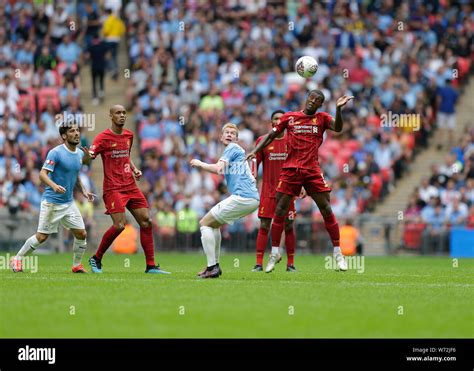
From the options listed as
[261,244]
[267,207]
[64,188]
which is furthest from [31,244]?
[267,207]

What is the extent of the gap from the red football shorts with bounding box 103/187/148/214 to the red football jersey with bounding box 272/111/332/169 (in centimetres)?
229

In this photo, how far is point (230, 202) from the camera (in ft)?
54.7

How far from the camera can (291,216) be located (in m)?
19.5

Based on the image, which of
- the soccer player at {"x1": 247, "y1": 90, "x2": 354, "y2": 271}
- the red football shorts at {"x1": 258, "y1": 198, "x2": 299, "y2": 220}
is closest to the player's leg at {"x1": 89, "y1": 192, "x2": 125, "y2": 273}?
the soccer player at {"x1": 247, "y1": 90, "x2": 354, "y2": 271}

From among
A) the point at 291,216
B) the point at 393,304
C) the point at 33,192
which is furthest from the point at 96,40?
the point at 393,304

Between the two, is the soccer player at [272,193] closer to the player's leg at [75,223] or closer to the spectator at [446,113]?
the player's leg at [75,223]

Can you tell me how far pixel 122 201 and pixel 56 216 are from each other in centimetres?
107

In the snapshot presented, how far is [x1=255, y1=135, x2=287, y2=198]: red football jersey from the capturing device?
63.8 feet

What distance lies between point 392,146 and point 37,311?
20958 mm

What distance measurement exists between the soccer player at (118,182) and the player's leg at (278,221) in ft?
5.98

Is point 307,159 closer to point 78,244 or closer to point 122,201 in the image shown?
point 122,201

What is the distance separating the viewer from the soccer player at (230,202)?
1647cm

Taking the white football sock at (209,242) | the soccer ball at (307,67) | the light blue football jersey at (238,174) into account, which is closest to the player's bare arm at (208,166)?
the light blue football jersey at (238,174)

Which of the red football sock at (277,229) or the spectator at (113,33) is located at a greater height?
the spectator at (113,33)
